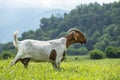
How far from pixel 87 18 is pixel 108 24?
1233 cm

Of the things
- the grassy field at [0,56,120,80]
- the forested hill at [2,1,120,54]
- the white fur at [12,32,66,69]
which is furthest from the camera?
the forested hill at [2,1,120,54]

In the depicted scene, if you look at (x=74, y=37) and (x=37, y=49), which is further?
(x=74, y=37)

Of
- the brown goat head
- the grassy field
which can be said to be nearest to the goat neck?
the brown goat head

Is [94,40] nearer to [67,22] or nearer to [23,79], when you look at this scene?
[67,22]

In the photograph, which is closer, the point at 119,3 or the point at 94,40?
the point at 94,40

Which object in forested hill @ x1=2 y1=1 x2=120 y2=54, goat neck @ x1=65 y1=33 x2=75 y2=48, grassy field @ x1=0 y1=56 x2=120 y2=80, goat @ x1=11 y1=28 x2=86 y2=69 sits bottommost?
grassy field @ x1=0 y1=56 x2=120 y2=80

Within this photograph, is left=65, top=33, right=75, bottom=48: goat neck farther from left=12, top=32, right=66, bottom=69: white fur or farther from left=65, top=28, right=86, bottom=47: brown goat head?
left=12, top=32, right=66, bottom=69: white fur

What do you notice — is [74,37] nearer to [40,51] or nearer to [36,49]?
[40,51]

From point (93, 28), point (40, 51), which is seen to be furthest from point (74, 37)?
point (93, 28)

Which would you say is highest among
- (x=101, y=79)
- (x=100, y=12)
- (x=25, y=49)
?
(x=100, y=12)

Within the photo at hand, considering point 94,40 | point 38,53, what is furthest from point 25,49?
point 94,40

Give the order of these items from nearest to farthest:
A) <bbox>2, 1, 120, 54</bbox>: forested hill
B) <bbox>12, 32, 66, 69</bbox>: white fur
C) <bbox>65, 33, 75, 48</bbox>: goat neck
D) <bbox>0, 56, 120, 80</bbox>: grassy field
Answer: <bbox>0, 56, 120, 80</bbox>: grassy field, <bbox>12, 32, 66, 69</bbox>: white fur, <bbox>65, 33, 75, 48</bbox>: goat neck, <bbox>2, 1, 120, 54</bbox>: forested hill

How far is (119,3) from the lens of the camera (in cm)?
19075

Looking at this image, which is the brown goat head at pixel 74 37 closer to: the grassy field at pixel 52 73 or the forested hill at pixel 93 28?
the grassy field at pixel 52 73
